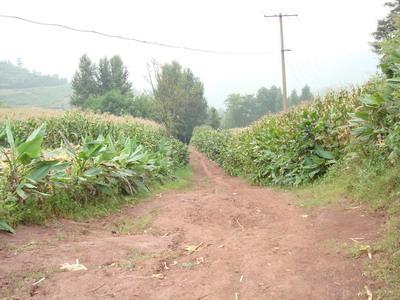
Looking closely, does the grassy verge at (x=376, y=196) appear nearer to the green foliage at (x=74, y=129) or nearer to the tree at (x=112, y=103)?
the green foliage at (x=74, y=129)

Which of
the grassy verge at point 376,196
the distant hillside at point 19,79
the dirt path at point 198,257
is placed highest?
the distant hillside at point 19,79

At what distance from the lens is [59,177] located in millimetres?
6543

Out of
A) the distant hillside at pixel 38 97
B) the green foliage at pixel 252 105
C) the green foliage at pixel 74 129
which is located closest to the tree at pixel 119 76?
the green foliage at pixel 252 105

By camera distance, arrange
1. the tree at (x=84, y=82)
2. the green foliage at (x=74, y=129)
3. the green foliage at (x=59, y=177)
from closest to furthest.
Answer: the green foliage at (x=59, y=177)
the green foliage at (x=74, y=129)
the tree at (x=84, y=82)

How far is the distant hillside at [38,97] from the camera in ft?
257

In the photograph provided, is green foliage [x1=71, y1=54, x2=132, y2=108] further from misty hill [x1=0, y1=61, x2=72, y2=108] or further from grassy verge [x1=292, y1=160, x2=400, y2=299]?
grassy verge [x1=292, y1=160, x2=400, y2=299]

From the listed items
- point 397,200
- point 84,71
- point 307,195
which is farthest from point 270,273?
point 84,71

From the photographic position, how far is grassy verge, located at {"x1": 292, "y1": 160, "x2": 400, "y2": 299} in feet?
11.0

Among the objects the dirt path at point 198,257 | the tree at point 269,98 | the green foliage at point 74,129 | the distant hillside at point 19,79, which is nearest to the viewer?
the dirt path at point 198,257

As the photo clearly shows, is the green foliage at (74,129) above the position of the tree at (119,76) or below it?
below

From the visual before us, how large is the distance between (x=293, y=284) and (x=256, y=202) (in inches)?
182

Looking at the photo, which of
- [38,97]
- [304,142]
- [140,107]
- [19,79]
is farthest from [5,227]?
[19,79]

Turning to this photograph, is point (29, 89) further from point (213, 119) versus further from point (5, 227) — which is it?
point (5, 227)

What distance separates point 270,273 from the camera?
3582mm
